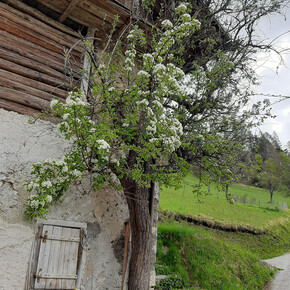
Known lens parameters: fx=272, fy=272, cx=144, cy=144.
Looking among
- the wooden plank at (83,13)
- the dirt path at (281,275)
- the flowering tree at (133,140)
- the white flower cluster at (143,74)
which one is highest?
the wooden plank at (83,13)

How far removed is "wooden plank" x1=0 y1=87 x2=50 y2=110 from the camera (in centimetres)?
466

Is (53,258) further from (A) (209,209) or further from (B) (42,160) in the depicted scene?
(A) (209,209)

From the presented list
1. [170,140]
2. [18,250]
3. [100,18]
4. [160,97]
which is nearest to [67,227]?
[18,250]

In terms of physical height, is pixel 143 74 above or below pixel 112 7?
below

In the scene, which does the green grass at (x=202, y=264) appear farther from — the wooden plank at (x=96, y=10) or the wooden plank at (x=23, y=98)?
the wooden plank at (x=96, y=10)

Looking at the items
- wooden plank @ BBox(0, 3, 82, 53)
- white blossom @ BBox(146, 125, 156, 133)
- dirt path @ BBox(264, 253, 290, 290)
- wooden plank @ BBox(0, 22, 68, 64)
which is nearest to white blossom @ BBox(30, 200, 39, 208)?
white blossom @ BBox(146, 125, 156, 133)

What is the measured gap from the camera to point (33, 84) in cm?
508

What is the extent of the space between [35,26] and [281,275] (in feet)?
43.0

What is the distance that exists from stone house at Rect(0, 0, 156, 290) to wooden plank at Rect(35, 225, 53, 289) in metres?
0.01

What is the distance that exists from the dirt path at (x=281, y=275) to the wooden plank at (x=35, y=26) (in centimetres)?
1098

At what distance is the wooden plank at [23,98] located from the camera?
15.3ft

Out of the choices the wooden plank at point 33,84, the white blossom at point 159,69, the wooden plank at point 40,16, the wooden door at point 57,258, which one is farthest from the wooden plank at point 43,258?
the wooden plank at point 40,16

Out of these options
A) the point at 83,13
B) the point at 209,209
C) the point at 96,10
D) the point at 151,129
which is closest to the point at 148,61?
the point at 151,129

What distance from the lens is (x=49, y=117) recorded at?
5027 millimetres
